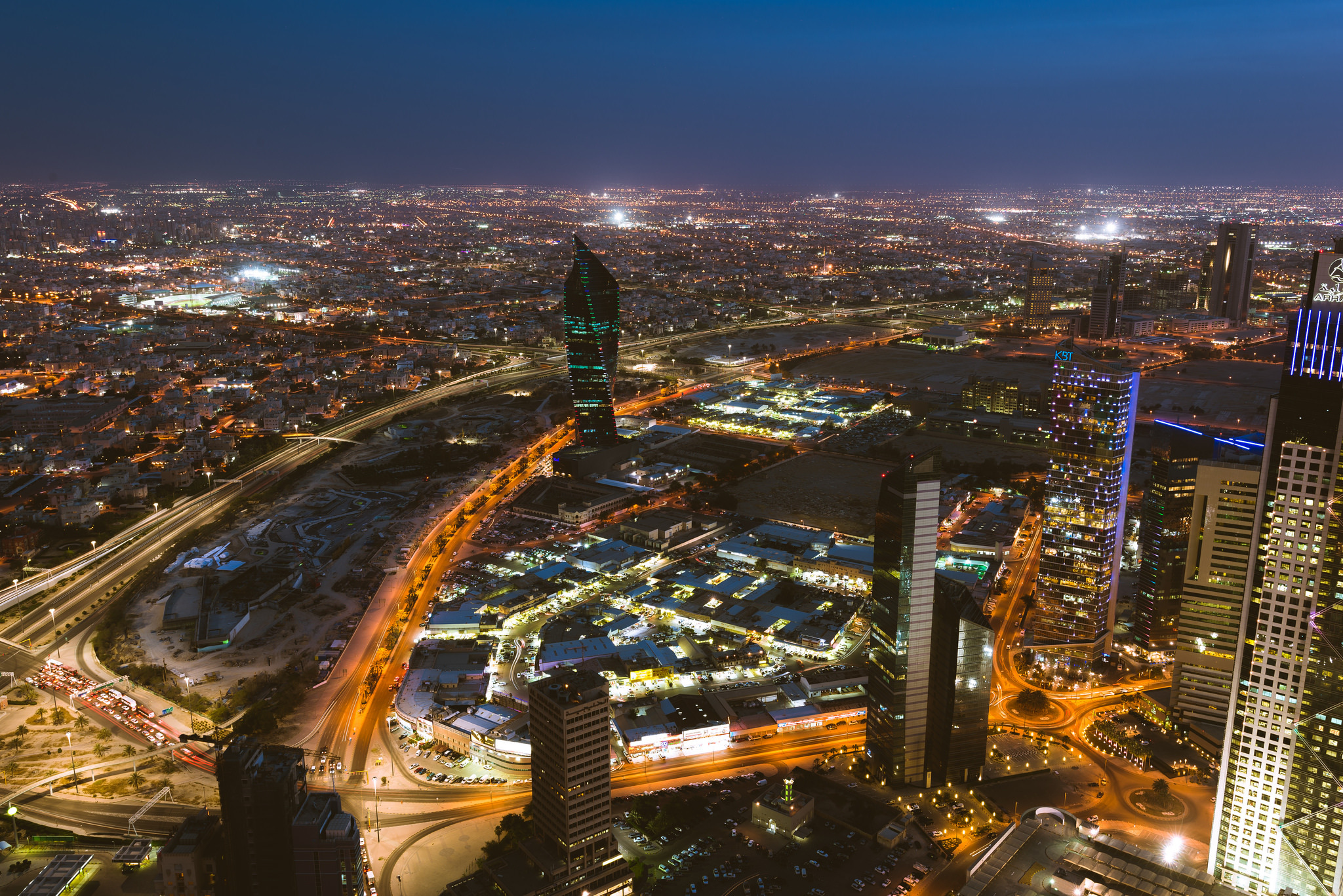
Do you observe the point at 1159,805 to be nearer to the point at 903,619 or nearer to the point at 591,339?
the point at 903,619

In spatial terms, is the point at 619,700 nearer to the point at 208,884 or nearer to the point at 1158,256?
the point at 208,884

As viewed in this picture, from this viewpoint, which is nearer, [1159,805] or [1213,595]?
[1159,805]

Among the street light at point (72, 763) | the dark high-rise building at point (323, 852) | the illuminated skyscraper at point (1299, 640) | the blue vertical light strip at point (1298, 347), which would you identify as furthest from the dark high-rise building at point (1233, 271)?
the street light at point (72, 763)

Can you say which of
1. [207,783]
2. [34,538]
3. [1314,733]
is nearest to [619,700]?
[207,783]

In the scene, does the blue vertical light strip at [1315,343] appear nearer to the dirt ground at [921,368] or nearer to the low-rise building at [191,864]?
the low-rise building at [191,864]

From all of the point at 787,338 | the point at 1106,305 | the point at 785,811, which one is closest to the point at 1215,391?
the point at 1106,305
